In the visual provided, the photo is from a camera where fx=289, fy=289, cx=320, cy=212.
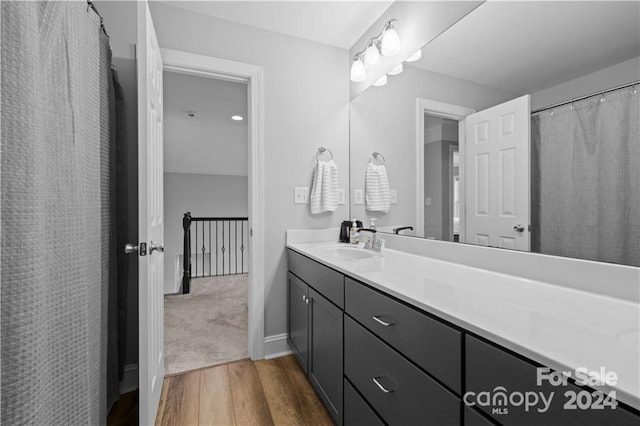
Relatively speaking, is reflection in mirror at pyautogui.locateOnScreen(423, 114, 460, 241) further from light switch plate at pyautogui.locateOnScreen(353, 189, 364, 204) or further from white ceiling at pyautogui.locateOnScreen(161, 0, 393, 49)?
white ceiling at pyautogui.locateOnScreen(161, 0, 393, 49)

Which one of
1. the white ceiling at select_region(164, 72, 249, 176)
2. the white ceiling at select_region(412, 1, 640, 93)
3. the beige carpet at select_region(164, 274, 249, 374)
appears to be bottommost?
the beige carpet at select_region(164, 274, 249, 374)

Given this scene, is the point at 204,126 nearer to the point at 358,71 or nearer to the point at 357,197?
the point at 358,71

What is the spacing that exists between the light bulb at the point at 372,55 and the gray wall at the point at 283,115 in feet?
1.12

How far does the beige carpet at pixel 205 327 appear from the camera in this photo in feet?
6.75

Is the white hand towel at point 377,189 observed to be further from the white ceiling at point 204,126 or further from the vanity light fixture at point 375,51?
the white ceiling at point 204,126

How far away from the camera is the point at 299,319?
1.87 meters

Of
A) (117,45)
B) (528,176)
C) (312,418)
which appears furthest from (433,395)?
(117,45)

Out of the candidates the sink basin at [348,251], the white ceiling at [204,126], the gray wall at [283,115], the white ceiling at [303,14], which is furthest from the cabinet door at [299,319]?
the white ceiling at [204,126]

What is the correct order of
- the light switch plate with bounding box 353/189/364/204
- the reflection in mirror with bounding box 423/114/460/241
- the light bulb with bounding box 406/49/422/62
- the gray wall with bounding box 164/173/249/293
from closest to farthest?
the reflection in mirror with bounding box 423/114/460/241 < the light bulb with bounding box 406/49/422/62 < the light switch plate with bounding box 353/189/364/204 < the gray wall with bounding box 164/173/249/293

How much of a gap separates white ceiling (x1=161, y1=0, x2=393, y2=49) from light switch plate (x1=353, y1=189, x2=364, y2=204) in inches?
46.6

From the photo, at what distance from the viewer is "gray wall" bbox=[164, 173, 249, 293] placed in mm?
6906

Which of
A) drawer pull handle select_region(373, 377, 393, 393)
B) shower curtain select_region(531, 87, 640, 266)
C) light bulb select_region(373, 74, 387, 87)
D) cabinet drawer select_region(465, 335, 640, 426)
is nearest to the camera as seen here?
cabinet drawer select_region(465, 335, 640, 426)

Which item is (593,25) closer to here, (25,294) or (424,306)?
(424,306)

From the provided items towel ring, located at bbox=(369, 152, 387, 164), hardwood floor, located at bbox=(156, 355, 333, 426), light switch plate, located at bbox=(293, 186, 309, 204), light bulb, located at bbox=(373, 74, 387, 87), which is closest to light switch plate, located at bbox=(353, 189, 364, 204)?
towel ring, located at bbox=(369, 152, 387, 164)
